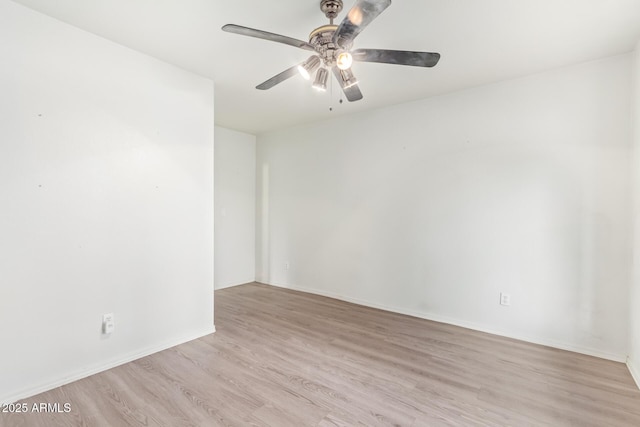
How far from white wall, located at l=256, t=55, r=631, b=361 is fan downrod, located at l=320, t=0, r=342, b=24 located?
127 cm

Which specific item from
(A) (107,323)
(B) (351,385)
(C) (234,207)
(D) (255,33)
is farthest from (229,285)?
(D) (255,33)

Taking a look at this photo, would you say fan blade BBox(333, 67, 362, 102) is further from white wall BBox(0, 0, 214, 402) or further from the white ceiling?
white wall BBox(0, 0, 214, 402)

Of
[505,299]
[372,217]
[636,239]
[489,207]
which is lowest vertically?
[505,299]

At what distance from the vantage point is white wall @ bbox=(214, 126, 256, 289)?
14.9 ft

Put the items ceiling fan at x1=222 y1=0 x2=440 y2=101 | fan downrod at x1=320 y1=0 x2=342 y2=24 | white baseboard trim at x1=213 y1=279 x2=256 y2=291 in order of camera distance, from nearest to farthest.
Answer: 1. ceiling fan at x1=222 y1=0 x2=440 y2=101
2. fan downrod at x1=320 y1=0 x2=342 y2=24
3. white baseboard trim at x1=213 y1=279 x2=256 y2=291

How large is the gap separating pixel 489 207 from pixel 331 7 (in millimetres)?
2355

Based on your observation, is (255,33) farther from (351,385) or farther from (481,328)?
(481,328)

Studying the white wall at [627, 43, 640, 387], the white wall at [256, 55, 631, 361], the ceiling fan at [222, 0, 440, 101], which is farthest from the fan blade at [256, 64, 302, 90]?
the white wall at [627, 43, 640, 387]

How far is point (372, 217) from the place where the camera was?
3773 millimetres

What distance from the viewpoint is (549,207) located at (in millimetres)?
2658

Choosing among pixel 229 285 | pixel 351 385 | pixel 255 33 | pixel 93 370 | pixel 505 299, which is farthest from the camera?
pixel 229 285

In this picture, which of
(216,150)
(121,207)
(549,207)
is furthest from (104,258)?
(549,207)

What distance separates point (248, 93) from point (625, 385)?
4015mm

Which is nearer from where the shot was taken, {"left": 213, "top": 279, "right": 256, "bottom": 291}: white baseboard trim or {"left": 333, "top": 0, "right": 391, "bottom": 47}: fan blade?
{"left": 333, "top": 0, "right": 391, "bottom": 47}: fan blade
